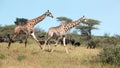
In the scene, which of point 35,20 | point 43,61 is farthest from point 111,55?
point 35,20

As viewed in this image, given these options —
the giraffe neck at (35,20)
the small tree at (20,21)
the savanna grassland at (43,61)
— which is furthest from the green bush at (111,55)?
the small tree at (20,21)

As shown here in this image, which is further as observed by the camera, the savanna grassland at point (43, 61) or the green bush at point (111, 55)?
the green bush at point (111, 55)

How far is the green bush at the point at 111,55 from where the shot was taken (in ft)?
42.4

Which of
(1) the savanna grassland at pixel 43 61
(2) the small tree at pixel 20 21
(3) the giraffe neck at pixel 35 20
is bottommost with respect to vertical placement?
(1) the savanna grassland at pixel 43 61

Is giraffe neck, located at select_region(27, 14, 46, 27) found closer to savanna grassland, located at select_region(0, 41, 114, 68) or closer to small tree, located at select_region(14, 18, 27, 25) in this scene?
savanna grassland, located at select_region(0, 41, 114, 68)

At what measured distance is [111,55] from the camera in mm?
13133

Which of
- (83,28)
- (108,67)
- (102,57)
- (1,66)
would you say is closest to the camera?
(1,66)

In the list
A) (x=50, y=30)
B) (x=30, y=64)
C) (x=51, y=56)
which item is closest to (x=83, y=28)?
(x=50, y=30)

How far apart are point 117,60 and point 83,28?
93.2 ft

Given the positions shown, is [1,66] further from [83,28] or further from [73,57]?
[83,28]

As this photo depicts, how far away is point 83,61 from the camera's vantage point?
13.4 metres

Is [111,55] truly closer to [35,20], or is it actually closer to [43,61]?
[43,61]

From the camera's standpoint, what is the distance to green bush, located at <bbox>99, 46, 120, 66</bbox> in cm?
1291

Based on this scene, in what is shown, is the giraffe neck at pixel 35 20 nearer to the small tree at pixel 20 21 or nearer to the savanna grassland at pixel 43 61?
the savanna grassland at pixel 43 61
